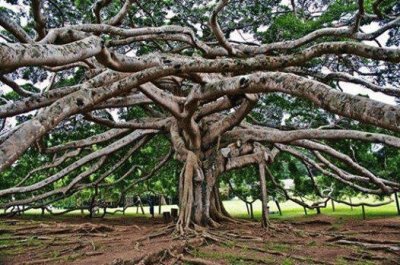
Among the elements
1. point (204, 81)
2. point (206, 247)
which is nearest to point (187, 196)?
point (206, 247)

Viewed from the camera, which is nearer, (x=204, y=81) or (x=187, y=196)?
(x=204, y=81)

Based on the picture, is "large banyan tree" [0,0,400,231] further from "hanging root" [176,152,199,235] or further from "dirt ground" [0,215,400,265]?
"dirt ground" [0,215,400,265]

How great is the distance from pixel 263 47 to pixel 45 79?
6031 mm

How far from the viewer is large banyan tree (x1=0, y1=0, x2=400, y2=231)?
12.5 ft

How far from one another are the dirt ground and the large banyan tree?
2.74ft

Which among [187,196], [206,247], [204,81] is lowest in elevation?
[206,247]

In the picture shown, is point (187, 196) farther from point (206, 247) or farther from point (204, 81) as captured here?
point (204, 81)

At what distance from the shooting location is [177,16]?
32.9ft

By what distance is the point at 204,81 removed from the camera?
6.21 m

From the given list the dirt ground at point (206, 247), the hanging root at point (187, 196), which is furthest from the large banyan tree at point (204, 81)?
the dirt ground at point (206, 247)

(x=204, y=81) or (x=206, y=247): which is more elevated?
(x=204, y=81)

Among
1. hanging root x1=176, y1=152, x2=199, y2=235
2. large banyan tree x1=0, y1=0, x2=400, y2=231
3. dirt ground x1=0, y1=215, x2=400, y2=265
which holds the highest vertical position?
large banyan tree x1=0, y1=0, x2=400, y2=231

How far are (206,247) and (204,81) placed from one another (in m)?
2.63

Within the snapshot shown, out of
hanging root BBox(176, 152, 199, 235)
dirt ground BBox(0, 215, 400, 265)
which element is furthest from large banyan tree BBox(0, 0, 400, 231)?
dirt ground BBox(0, 215, 400, 265)
